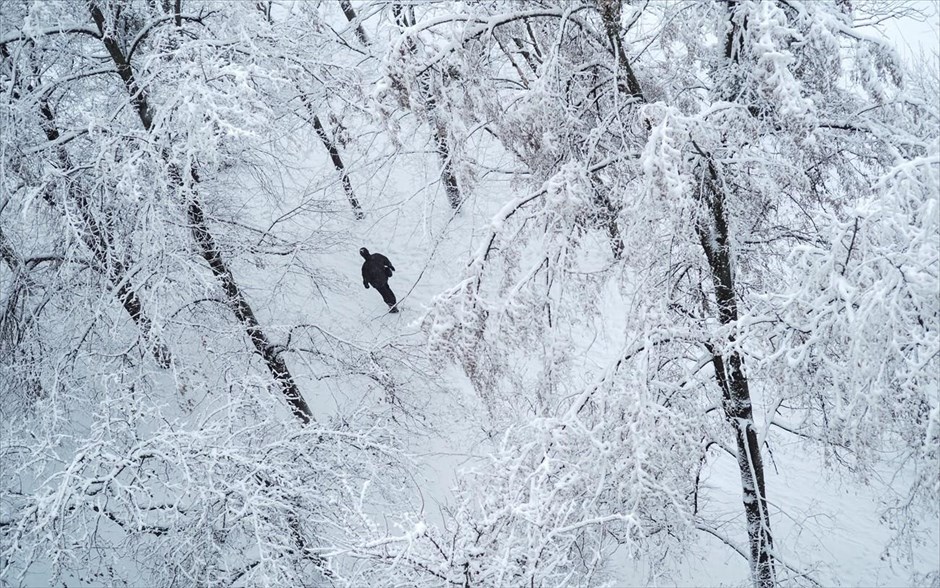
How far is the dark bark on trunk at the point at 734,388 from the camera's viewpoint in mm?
5840

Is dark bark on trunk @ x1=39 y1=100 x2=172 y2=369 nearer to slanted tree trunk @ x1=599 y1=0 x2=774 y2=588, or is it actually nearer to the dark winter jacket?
the dark winter jacket

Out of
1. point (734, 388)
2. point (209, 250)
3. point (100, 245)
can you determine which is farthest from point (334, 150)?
point (734, 388)

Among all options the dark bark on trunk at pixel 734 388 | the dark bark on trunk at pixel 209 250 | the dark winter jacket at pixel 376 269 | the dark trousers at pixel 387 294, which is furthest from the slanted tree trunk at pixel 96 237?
the dark bark on trunk at pixel 734 388

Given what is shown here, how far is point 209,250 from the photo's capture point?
8211 mm

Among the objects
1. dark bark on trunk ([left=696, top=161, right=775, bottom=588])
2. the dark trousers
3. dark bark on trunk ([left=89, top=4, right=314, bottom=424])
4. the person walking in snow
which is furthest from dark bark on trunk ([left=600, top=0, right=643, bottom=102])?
the dark trousers

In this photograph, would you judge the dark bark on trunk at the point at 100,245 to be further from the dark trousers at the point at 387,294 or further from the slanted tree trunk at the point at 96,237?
the dark trousers at the point at 387,294

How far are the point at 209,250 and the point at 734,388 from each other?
5.88 m

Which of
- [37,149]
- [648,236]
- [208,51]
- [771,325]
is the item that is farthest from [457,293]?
[37,149]

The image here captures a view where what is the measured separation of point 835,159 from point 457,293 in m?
3.37

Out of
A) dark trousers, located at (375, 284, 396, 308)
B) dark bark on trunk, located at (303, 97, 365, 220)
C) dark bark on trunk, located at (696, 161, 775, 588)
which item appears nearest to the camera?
dark bark on trunk, located at (696, 161, 775, 588)

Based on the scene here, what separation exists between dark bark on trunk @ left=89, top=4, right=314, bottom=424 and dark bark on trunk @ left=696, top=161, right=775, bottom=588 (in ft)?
15.9

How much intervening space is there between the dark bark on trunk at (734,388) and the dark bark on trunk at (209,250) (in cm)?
485

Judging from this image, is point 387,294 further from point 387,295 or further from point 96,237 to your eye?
point 96,237

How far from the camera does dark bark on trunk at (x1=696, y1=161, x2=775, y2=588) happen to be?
5.84 meters
